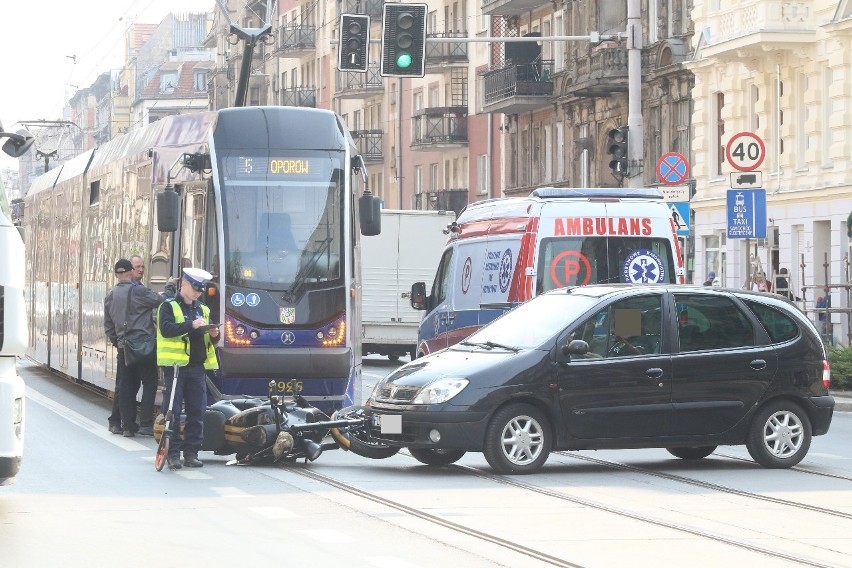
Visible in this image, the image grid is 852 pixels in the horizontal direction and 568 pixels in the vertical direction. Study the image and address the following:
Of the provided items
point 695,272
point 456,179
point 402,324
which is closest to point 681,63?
point 695,272

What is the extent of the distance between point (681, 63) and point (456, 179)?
2428 cm

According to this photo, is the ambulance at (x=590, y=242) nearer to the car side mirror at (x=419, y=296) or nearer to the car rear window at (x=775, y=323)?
the car side mirror at (x=419, y=296)

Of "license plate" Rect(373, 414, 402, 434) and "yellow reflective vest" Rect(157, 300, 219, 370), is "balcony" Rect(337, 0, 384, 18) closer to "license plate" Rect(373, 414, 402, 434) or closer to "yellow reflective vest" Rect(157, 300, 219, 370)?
"yellow reflective vest" Rect(157, 300, 219, 370)

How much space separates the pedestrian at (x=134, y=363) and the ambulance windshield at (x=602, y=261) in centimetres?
414

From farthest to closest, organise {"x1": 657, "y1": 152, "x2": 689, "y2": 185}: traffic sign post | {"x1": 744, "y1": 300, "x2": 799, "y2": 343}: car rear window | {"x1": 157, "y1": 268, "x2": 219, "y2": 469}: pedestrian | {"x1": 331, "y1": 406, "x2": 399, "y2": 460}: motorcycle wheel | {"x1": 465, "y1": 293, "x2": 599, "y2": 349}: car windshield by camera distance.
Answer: {"x1": 657, "y1": 152, "x2": 689, "y2": 185}: traffic sign post
{"x1": 744, "y1": 300, "x2": 799, "y2": 343}: car rear window
{"x1": 331, "y1": 406, "x2": 399, "y2": 460}: motorcycle wheel
{"x1": 465, "y1": 293, "x2": 599, "y2": 349}: car windshield
{"x1": 157, "y1": 268, "x2": 219, "y2": 469}: pedestrian

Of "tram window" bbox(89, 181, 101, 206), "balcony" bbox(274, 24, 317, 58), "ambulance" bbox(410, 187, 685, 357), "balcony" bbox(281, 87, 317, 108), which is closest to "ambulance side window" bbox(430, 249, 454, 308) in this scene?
"ambulance" bbox(410, 187, 685, 357)

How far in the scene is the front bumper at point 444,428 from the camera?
15.5m

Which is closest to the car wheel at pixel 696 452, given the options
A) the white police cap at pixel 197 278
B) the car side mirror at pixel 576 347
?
the car side mirror at pixel 576 347

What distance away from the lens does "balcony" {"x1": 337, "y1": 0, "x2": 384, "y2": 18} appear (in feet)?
256

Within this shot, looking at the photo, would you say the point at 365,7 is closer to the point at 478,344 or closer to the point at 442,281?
the point at 442,281

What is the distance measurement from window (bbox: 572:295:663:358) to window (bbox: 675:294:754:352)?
0.23 metres

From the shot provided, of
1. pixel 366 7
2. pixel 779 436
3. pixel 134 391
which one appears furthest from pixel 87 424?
pixel 366 7

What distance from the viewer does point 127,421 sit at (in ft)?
65.5

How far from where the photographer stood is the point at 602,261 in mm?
20828
